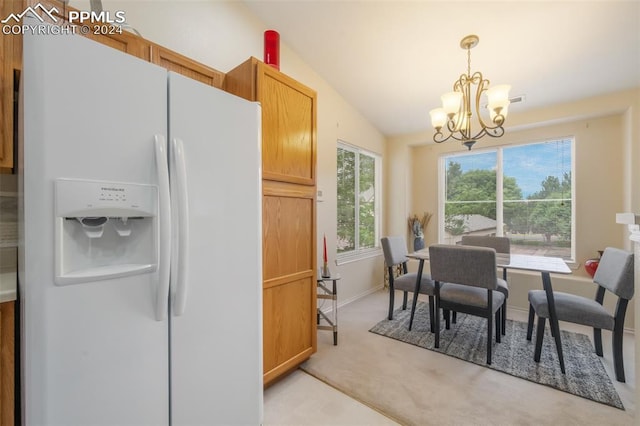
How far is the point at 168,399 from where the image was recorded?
1.02 m

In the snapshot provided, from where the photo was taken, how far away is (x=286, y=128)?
1.94 m

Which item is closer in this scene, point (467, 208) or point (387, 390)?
point (387, 390)

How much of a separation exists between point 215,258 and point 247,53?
2.00 metres

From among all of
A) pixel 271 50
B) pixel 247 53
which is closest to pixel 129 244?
pixel 271 50

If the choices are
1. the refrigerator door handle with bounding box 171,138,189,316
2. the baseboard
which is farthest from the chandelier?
the baseboard

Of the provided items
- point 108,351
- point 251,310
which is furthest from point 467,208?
point 108,351

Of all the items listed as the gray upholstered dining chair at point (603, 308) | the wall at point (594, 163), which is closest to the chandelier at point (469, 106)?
the gray upholstered dining chair at point (603, 308)

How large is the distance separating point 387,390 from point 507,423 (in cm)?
71

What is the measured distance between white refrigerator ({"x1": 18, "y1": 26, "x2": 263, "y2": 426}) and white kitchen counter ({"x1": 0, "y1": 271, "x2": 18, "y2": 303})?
14cm

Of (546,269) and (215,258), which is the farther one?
(546,269)

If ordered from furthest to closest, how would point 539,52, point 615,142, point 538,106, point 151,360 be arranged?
1. point 538,106
2. point 615,142
3. point 539,52
4. point 151,360

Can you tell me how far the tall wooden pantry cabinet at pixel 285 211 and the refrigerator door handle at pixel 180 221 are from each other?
75cm

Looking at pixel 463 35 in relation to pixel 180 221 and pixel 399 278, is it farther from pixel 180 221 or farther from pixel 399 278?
pixel 180 221

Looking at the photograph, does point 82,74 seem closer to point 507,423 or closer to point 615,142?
point 507,423
